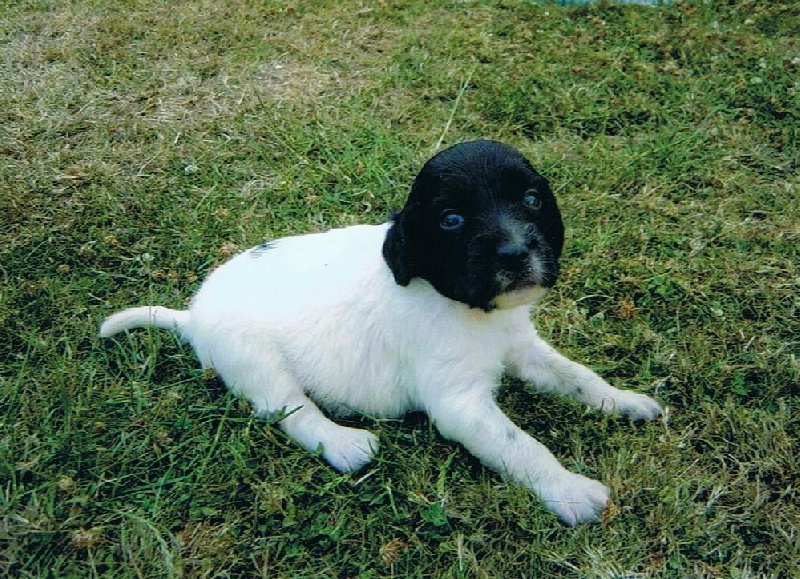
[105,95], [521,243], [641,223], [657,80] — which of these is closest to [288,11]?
[105,95]

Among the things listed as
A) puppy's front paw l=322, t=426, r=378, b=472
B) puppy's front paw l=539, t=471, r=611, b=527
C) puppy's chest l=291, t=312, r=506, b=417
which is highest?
puppy's chest l=291, t=312, r=506, b=417

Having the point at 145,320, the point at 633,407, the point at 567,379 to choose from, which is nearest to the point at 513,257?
the point at 567,379

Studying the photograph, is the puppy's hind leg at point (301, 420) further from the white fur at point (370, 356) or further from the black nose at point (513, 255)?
the black nose at point (513, 255)

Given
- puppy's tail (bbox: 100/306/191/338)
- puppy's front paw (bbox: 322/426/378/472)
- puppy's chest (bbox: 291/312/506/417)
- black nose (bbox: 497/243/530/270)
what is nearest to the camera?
black nose (bbox: 497/243/530/270)

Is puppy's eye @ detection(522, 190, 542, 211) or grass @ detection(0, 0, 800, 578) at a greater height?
puppy's eye @ detection(522, 190, 542, 211)

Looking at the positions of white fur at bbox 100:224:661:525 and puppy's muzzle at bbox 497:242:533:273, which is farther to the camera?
white fur at bbox 100:224:661:525

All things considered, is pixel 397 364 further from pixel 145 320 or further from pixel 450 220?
pixel 145 320

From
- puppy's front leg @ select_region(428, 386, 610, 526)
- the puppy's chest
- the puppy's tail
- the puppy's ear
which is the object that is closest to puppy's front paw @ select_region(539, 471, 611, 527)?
puppy's front leg @ select_region(428, 386, 610, 526)

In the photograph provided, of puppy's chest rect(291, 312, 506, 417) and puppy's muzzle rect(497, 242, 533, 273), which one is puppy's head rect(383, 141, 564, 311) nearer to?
puppy's muzzle rect(497, 242, 533, 273)

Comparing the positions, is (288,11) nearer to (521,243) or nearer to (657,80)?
(657,80)
